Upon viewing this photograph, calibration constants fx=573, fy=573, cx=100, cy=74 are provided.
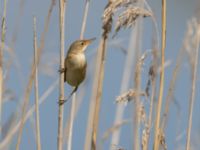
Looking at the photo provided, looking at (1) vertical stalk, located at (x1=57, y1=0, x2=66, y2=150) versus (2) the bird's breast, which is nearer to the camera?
(1) vertical stalk, located at (x1=57, y1=0, x2=66, y2=150)

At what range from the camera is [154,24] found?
223 centimetres

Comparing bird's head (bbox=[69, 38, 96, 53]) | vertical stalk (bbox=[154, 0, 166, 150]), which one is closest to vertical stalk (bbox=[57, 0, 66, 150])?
vertical stalk (bbox=[154, 0, 166, 150])

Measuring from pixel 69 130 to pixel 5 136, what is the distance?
294mm

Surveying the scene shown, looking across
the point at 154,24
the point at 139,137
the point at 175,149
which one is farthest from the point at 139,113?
the point at 175,149

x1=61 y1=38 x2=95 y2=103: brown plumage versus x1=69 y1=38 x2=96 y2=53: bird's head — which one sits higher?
x1=69 y1=38 x2=96 y2=53: bird's head

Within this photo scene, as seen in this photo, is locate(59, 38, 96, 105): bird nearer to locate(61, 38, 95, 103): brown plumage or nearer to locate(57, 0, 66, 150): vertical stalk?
locate(61, 38, 95, 103): brown plumage

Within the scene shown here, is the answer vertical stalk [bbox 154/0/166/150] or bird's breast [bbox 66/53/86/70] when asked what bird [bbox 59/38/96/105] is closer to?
bird's breast [bbox 66/53/86/70]

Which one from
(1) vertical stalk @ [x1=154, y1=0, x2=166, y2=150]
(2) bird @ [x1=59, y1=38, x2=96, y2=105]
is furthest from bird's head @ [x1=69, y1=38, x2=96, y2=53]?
(1) vertical stalk @ [x1=154, y1=0, x2=166, y2=150]

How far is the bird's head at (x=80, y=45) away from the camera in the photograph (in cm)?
270

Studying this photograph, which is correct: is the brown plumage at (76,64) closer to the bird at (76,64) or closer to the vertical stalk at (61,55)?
the bird at (76,64)

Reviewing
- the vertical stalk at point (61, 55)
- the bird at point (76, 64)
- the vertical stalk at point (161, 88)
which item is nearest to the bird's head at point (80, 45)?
the bird at point (76, 64)

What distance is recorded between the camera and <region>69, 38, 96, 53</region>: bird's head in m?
2.70

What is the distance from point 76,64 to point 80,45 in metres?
0.10

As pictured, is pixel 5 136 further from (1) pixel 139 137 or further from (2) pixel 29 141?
(1) pixel 139 137
